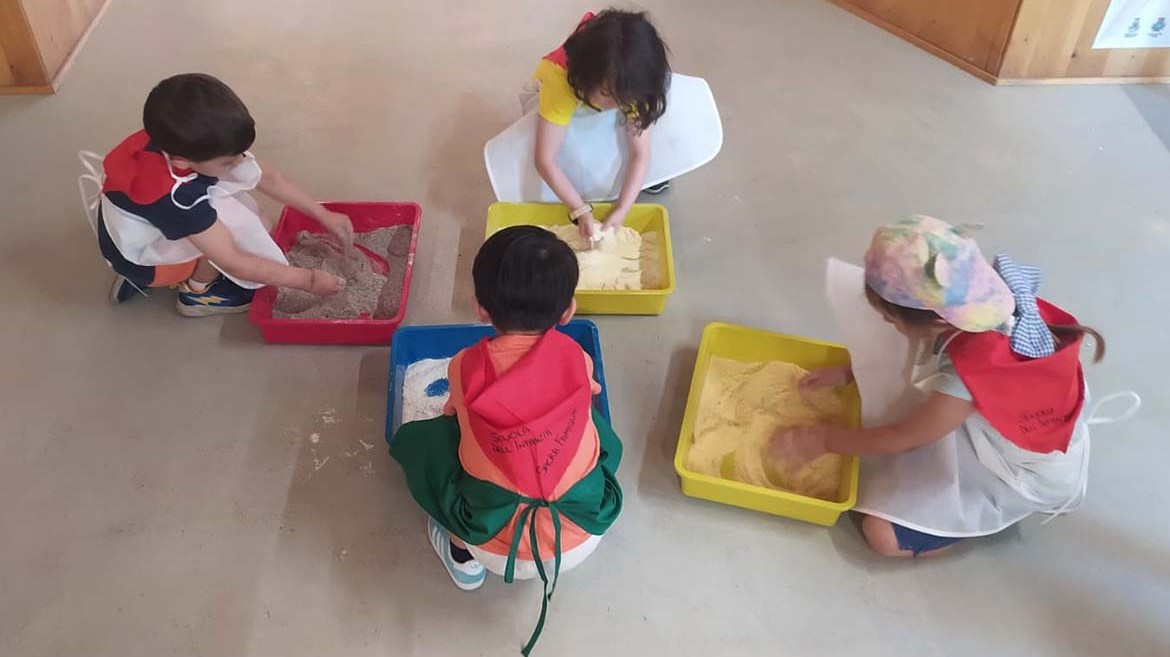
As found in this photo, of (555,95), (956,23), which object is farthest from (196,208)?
(956,23)

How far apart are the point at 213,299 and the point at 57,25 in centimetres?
122

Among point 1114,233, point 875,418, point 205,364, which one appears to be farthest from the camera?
point 1114,233

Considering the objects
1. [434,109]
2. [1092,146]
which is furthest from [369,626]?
[1092,146]

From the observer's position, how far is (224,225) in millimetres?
1552

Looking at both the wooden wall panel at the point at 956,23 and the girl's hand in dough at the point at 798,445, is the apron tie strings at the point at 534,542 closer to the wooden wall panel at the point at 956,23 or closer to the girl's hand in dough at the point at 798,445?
the girl's hand in dough at the point at 798,445

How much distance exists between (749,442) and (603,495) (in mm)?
337

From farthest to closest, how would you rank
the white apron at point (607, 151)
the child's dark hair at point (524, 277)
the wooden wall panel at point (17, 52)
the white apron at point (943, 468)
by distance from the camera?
the wooden wall panel at point (17, 52) < the white apron at point (607, 151) < the white apron at point (943, 468) < the child's dark hair at point (524, 277)

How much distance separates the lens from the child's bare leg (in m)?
1.35

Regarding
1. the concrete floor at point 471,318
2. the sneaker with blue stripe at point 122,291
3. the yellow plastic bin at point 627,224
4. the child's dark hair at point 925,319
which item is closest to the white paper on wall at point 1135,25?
the concrete floor at point 471,318

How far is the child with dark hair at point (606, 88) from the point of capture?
4.76ft

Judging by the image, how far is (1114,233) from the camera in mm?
1952

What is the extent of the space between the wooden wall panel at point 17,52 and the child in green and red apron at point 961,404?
82.7 inches

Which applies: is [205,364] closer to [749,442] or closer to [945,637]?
[749,442]

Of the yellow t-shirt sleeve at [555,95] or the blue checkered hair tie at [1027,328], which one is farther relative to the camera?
the yellow t-shirt sleeve at [555,95]
